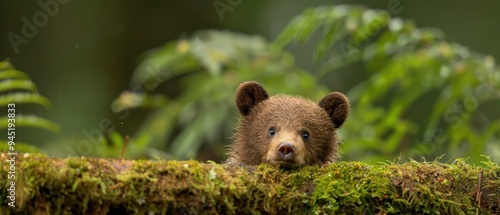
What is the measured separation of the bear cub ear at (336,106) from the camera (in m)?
6.28

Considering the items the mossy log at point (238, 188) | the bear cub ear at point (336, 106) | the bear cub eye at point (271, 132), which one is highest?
the bear cub ear at point (336, 106)

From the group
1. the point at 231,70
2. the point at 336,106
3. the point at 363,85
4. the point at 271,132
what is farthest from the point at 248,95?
the point at 363,85

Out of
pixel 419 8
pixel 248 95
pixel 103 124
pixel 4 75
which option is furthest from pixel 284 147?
pixel 419 8

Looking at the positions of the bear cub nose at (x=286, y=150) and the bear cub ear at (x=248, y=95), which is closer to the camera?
the bear cub nose at (x=286, y=150)

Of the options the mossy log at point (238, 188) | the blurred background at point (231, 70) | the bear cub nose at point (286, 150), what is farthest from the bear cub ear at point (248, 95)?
the mossy log at point (238, 188)

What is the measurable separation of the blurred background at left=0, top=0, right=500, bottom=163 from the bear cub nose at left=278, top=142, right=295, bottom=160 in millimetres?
1718

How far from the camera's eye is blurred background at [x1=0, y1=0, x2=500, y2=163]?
25.2 feet

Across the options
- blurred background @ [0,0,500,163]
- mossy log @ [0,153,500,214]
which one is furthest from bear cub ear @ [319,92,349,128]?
mossy log @ [0,153,500,214]

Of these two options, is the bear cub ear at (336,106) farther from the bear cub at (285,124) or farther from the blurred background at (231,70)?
the blurred background at (231,70)

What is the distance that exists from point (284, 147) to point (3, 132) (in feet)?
11.6

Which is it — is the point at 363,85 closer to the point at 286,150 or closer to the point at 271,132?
the point at 271,132

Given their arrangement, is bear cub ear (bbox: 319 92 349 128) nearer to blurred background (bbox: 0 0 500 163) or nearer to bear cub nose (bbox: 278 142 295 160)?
blurred background (bbox: 0 0 500 163)

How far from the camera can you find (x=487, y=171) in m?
4.54

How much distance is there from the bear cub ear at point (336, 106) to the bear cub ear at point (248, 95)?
506 millimetres
